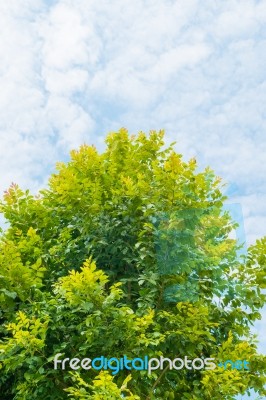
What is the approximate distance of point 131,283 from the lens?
697cm

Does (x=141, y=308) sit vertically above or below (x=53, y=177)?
below

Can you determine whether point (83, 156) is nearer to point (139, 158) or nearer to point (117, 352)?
point (139, 158)

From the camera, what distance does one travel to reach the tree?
20.2 ft

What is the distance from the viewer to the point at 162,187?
6.89 m

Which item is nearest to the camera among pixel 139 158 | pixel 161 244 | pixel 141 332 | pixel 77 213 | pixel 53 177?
pixel 141 332

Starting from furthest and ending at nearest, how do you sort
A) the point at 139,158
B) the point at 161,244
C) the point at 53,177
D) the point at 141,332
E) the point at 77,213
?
the point at 53,177, the point at 139,158, the point at 77,213, the point at 161,244, the point at 141,332

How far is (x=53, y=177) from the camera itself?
27.3 ft

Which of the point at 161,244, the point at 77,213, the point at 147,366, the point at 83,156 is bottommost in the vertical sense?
the point at 147,366

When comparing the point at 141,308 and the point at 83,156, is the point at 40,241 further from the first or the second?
the point at 141,308

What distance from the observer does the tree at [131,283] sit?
6.15m

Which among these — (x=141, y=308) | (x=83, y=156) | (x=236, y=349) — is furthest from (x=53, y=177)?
(x=236, y=349)

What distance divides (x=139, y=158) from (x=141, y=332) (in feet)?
8.25

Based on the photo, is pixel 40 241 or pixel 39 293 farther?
pixel 40 241

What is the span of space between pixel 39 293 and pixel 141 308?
121 cm
